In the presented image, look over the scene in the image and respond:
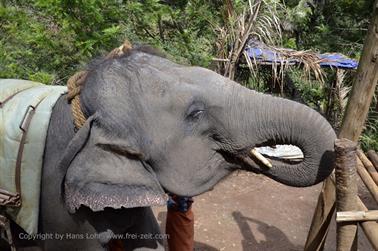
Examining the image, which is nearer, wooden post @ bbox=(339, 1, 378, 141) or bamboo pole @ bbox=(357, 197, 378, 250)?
bamboo pole @ bbox=(357, 197, 378, 250)

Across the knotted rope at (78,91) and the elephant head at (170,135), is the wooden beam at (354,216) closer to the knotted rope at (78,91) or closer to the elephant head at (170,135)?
the elephant head at (170,135)

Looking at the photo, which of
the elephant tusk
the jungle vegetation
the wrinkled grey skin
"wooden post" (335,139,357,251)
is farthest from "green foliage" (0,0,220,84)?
"wooden post" (335,139,357,251)

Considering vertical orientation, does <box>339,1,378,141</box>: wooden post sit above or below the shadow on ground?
above

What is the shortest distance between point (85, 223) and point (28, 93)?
2.06 feet

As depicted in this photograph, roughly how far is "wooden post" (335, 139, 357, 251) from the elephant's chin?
63 centimetres

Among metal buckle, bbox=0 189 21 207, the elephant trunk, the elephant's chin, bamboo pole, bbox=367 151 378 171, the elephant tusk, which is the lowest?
bamboo pole, bbox=367 151 378 171

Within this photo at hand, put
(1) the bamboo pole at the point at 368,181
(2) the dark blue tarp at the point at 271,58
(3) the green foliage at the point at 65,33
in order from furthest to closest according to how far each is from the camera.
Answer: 1. (2) the dark blue tarp at the point at 271,58
2. (3) the green foliage at the point at 65,33
3. (1) the bamboo pole at the point at 368,181

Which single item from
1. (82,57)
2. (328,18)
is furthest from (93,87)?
(328,18)

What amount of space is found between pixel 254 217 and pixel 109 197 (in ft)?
8.61

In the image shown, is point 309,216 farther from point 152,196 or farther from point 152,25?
point 152,196

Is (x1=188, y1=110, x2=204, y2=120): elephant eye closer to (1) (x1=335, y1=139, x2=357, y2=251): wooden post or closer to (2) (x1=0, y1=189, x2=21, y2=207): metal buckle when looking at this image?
(1) (x1=335, y1=139, x2=357, y2=251): wooden post

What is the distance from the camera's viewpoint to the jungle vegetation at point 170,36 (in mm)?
3828

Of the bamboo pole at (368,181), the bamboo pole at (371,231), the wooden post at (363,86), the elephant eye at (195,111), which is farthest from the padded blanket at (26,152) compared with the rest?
the wooden post at (363,86)

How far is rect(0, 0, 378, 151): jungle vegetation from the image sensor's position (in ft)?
12.6
